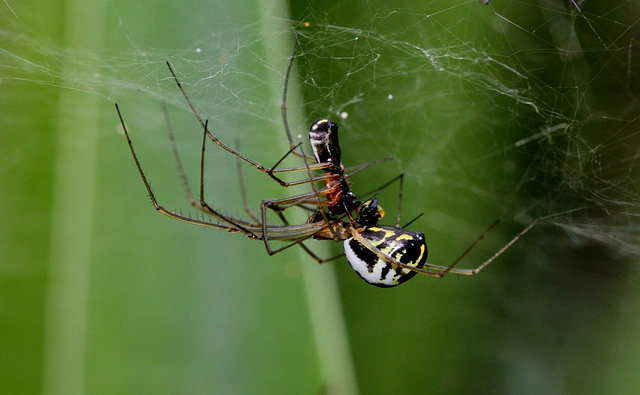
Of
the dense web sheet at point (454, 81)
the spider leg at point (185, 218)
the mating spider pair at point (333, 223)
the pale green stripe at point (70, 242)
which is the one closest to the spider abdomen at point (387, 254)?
the mating spider pair at point (333, 223)

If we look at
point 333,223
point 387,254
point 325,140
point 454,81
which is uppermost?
point 454,81

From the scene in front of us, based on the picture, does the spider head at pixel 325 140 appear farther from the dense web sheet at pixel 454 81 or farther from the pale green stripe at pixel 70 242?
the pale green stripe at pixel 70 242

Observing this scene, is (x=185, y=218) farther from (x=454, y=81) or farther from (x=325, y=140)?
(x=454, y=81)

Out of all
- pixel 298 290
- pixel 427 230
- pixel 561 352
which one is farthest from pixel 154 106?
pixel 561 352

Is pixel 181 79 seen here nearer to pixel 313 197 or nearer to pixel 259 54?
pixel 259 54

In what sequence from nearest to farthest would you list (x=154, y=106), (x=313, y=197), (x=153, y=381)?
(x=153, y=381) → (x=313, y=197) → (x=154, y=106)

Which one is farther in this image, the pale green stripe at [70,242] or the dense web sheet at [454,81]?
the dense web sheet at [454,81]

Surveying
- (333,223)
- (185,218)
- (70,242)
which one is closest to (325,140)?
(333,223)
